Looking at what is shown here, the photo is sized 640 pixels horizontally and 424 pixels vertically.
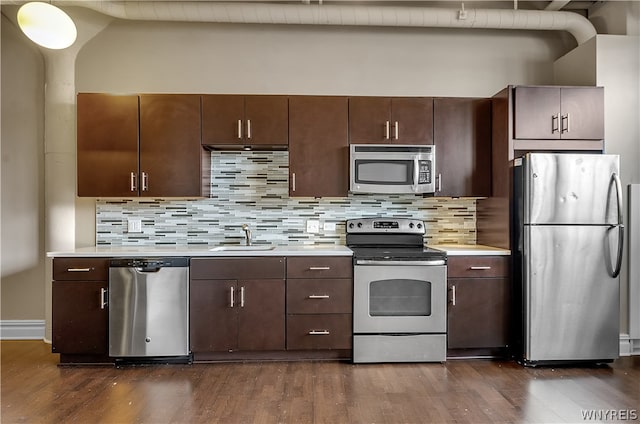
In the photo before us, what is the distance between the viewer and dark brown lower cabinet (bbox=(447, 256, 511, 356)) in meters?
3.09

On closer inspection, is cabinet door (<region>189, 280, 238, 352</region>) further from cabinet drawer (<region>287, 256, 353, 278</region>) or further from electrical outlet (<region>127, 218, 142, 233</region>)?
electrical outlet (<region>127, 218, 142, 233</region>)

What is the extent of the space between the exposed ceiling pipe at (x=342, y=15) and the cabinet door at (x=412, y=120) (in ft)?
2.46

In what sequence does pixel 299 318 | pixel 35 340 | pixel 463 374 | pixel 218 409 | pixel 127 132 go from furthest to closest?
1. pixel 35 340
2. pixel 127 132
3. pixel 299 318
4. pixel 463 374
5. pixel 218 409

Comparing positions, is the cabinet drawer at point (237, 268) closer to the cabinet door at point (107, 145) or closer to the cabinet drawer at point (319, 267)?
the cabinet drawer at point (319, 267)

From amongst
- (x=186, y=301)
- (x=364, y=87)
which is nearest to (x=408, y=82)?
(x=364, y=87)

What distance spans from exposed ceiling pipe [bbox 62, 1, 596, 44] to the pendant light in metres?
0.67

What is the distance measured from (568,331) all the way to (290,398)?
6.77 ft

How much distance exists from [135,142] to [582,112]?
3.52 meters

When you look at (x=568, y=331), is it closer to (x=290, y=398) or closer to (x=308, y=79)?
(x=290, y=398)

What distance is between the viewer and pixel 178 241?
11.9ft

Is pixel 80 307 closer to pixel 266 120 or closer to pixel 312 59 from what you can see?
pixel 266 120

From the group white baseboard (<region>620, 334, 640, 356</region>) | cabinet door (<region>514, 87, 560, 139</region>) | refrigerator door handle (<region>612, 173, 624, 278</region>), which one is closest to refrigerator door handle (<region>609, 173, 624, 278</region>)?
refrigerator door handle (<region>612, 173, 624, 278</region>)

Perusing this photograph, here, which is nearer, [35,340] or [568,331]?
[568,331]

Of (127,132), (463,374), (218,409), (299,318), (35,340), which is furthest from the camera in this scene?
(35,340)
